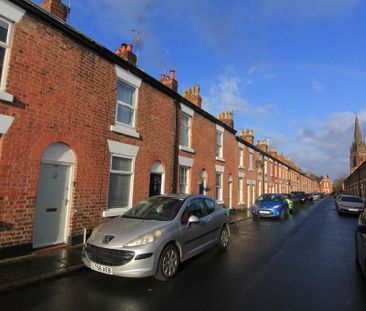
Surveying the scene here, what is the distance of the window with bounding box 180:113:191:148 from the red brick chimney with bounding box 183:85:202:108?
1.40 meters

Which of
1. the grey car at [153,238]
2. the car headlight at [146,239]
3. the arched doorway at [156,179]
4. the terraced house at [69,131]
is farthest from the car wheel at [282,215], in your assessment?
the car headlight at [146,239]

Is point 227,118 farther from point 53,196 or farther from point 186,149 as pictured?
point 53,196

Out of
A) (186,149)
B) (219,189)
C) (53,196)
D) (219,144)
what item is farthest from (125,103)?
(219,189)

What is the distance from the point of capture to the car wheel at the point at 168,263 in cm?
538

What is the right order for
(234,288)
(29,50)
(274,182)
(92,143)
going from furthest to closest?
(274,182)
(92,143)
(29,50)
(234,288)

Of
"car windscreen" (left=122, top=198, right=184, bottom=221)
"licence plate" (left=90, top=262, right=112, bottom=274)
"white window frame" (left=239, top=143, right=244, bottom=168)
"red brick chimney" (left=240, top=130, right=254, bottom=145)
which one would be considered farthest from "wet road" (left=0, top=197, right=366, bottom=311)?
"red brick chimney" (left=240, top=130, right=254, bottom=145)

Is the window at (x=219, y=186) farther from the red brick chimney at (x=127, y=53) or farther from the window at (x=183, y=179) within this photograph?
the red brick chimney at (x=127, y=53)

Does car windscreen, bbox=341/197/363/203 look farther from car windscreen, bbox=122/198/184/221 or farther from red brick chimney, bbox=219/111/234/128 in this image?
car windscreen, bbox=122/198/184/221

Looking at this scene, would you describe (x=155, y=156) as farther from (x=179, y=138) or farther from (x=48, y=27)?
(x=48, y=27)

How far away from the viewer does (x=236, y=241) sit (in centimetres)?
973

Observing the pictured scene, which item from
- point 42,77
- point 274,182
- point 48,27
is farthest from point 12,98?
point 274,182

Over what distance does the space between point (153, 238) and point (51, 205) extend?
377 centimetres

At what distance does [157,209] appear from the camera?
679cm

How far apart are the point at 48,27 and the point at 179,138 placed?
7290 millimetres
